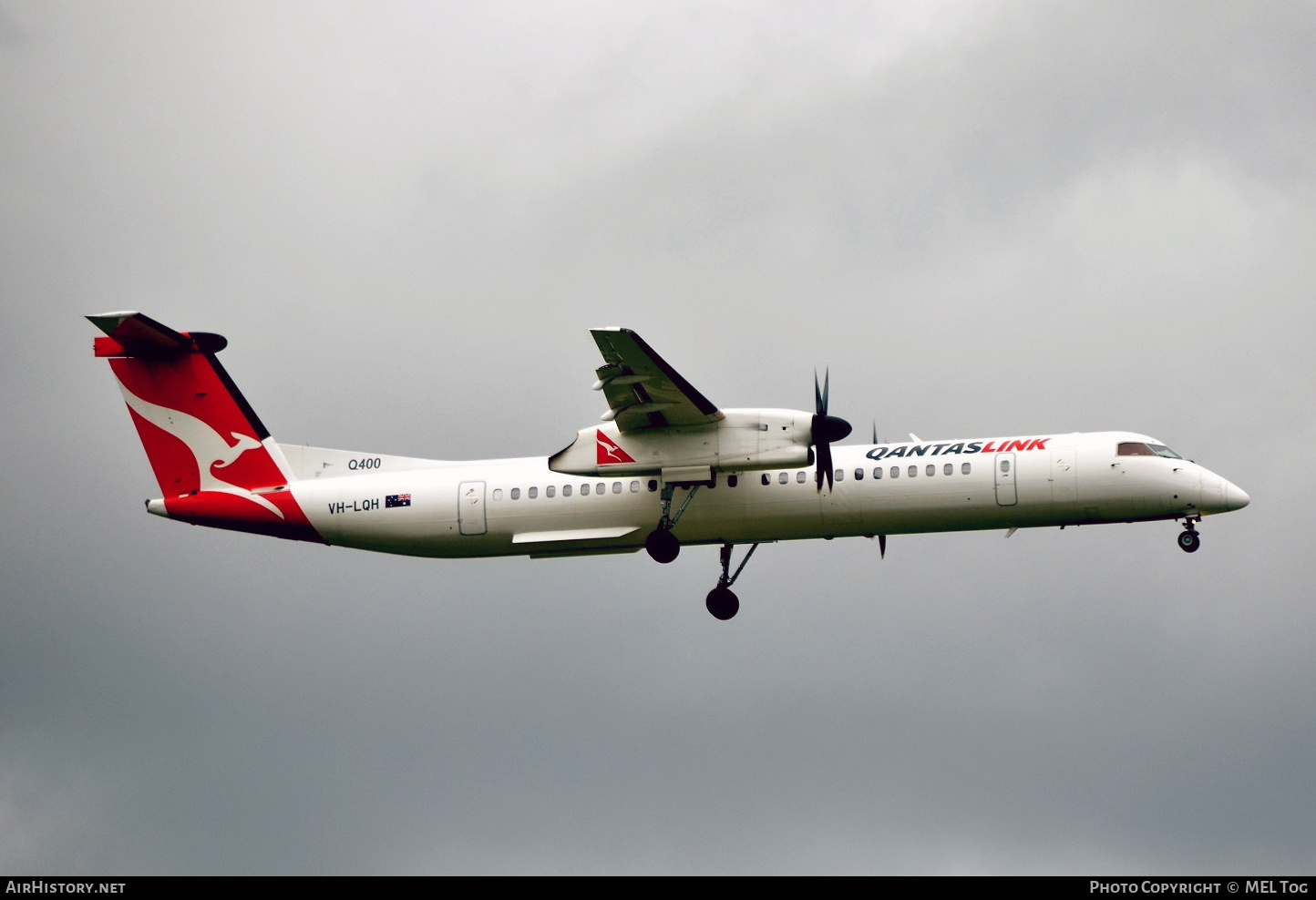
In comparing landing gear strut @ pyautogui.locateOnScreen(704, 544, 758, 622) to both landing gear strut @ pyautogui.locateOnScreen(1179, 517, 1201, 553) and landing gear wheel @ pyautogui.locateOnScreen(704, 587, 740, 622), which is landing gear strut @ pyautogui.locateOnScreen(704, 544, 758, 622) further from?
landing gear strut @ pyautogui.locateOnScreen(1179, 517, 1201, 553)

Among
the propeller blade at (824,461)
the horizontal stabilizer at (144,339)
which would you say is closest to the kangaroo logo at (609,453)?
the propeller blade at (824,461)

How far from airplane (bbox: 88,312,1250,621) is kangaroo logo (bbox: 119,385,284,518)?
3 centimetres

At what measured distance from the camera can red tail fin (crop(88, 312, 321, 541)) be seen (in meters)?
30.5

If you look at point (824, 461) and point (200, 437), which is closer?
point (824, 461)

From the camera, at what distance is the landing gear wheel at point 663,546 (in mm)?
28672

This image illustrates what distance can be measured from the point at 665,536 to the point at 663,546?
0.63ft

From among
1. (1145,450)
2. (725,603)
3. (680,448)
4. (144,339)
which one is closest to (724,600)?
(725,603)

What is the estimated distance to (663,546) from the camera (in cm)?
2866

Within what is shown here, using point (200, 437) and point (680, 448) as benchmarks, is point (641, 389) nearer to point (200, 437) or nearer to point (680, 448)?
point (680, 448)

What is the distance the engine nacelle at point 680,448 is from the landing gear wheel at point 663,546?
1.07 metres

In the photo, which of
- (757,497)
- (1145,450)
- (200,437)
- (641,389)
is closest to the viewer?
(641,389)

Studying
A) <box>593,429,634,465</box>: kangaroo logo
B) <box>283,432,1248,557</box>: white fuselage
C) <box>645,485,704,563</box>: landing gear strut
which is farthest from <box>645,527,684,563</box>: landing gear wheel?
<box>593,429,634,465</box>: kangaroo logo
